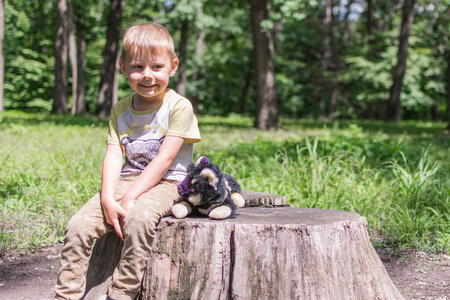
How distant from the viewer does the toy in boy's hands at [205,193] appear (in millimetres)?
2092

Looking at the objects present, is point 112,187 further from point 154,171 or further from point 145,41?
point 145,41

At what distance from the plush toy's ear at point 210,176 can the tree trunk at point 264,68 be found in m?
9.10

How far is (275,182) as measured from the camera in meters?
4.22

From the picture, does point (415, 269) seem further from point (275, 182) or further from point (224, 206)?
point (224, 206)

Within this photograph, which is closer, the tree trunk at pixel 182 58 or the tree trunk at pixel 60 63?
the tree trunk at pixel 182 58

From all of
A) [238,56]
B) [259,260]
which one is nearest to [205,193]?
[259,260]

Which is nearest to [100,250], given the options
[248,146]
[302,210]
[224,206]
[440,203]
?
[224,206]

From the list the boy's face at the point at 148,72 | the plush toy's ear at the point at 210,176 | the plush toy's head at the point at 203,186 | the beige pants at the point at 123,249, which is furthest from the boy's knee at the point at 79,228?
the boy's face at the point at 148,72

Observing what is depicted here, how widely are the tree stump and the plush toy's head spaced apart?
113mm

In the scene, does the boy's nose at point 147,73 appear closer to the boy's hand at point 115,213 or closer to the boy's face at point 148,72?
the boy's face at point 148,72

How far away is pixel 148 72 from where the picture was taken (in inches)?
87.2

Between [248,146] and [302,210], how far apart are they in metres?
3.55

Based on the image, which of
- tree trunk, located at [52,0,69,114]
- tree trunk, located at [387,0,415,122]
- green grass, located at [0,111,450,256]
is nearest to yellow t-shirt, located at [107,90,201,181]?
green grass, located at [0,111,450,256]

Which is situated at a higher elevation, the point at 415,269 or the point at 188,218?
the point at 188,218
